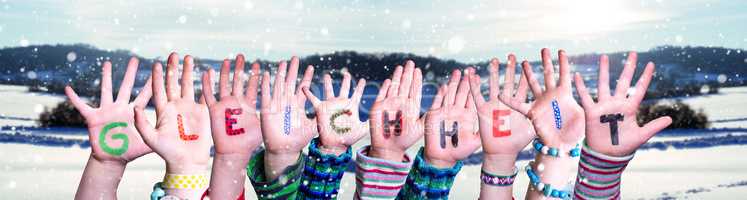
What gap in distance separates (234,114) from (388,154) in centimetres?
90

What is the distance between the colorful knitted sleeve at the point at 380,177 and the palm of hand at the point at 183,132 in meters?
0.87

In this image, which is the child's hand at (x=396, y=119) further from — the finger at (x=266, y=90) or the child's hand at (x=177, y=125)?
the child's hand at (x=177, y=125)

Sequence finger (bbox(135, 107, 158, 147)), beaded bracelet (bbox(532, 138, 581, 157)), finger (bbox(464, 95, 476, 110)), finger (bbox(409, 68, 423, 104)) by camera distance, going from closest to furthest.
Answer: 1. beaded bracelet (bbox(532, 138, 581, 157))
2. finger (bbox(135, 107, 158, 147))
3. finger (bbox(464, 95, 476, 110))
4. finger (bbox(409, 68, 423, 104))

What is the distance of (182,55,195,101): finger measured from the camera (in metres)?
4.83

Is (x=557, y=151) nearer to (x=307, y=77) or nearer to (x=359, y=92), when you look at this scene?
(x=359, y=92)

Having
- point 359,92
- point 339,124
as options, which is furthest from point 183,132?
point 359,92

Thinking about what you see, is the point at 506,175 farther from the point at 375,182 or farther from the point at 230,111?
the point at 230,111

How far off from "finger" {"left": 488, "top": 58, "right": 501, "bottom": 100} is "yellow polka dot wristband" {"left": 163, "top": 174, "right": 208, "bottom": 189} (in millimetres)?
1653

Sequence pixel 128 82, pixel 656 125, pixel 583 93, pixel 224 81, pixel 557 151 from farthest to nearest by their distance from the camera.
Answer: pixel 128 82, pixel 224 81, pixel 557 151, pixel 583 93, pixel 656 125

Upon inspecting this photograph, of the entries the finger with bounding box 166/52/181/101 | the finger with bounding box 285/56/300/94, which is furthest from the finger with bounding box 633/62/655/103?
the finger with bounding box 166/52/181/101

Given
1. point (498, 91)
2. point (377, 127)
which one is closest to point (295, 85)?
point (377, 127)

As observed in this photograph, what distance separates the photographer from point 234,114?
15.6ft

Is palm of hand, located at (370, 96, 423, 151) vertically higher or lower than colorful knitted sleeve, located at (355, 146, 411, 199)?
higher

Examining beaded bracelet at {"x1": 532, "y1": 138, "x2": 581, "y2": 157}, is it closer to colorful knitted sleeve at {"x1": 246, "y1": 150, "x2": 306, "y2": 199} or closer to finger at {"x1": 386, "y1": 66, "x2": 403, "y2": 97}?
finger at {"x1": 386, "y1": 66, "x2": 403, "y2": 97}
